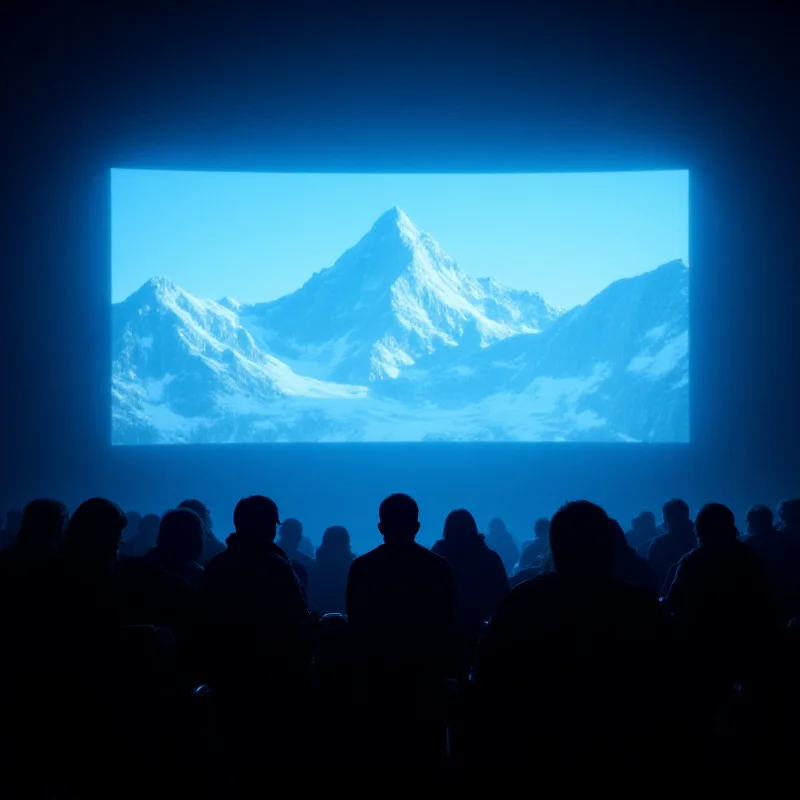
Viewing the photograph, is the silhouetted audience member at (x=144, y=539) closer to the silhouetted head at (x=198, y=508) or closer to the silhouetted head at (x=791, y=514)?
the silhouetted head at (x=198, y=508)

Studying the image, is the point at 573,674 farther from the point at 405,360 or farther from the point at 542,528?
the point at 405,360

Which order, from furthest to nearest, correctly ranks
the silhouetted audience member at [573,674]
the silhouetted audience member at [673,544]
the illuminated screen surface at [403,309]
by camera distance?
the illuminated screen surface at [403,309] < the silhouetted audience member at [673,544] < the silhouetted audience member at [573,674]

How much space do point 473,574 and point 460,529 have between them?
197 mm

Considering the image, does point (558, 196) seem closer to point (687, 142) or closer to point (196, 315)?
point (687, 142)

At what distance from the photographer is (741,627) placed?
7.29ft

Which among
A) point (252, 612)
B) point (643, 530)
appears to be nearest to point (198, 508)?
point (252, 612)

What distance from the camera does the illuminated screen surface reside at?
9156mm

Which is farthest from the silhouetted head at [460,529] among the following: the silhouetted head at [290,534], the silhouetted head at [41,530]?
the silhouetted head at [290,534]

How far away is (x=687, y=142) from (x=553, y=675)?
8.56m

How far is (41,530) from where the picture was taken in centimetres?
260

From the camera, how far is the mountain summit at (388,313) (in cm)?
967

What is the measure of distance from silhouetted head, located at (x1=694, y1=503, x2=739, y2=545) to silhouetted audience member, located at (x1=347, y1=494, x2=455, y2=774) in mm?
1040

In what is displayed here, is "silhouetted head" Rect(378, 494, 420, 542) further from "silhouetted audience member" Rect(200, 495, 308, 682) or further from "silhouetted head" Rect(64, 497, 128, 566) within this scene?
"silhouetted head" Rect(64, 497, 128, 566)

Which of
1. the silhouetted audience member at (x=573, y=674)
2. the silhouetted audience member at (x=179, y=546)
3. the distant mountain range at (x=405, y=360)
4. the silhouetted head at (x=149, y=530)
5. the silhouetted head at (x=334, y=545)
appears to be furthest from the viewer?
the distant mountain range at (x=405, y=360)
